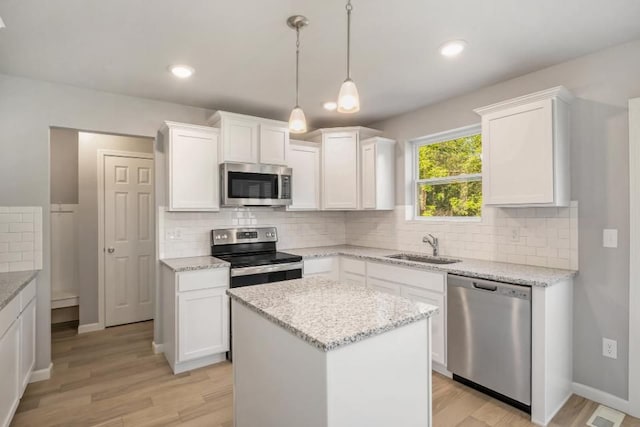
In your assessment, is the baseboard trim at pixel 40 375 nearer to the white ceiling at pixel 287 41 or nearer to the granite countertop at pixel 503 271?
the white ceiling at pixel 287 41

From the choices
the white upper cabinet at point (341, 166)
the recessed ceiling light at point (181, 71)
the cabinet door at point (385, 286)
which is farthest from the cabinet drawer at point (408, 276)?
the recessed ceiling light at point (181, 71)

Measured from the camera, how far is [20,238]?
2734mm

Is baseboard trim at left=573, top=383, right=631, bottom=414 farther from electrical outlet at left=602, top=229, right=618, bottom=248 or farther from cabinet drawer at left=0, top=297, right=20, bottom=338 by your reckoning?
cabinet drawer at left=0, top=297, right=20, bottom=338

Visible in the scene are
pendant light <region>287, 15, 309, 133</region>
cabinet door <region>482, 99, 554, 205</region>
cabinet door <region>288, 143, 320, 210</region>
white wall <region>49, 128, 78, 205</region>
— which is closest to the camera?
pendant light <region>287, 15, 309, 133</region>

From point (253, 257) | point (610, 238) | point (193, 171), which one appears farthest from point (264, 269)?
Answer: point (610, 238)

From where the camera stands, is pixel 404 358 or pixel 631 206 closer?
pixel 404 358

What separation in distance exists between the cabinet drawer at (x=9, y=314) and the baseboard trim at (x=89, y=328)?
6.40 feet

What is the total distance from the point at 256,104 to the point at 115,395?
9.19 feet

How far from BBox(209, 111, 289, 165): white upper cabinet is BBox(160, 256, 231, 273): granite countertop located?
0.97 m

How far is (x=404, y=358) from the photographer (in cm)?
147

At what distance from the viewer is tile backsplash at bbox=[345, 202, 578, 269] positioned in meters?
2.56

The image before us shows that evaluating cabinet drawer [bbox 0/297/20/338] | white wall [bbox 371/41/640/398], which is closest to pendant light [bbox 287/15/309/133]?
white wall [bbox 371/41/640/398]

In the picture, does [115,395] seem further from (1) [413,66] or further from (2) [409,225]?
(1) [413,66]

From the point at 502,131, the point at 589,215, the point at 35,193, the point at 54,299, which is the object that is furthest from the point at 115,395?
the point at 589,215
